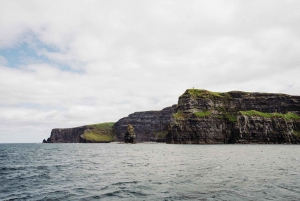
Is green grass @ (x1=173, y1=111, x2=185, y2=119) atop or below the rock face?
atop

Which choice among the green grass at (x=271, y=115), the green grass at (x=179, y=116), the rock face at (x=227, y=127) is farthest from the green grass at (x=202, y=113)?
the green grass at (x=271, y=115)

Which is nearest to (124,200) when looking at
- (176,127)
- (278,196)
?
(278,196)

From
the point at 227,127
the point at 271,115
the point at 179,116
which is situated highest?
the point at 179,116

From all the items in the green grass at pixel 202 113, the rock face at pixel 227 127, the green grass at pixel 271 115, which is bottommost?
the rock face at pixel 227 127

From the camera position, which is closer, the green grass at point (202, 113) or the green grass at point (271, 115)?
the green grass at point (271, 115)

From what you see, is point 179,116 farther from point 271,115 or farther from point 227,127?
point 271,115

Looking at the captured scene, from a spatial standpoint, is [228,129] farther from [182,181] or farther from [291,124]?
[182,181]

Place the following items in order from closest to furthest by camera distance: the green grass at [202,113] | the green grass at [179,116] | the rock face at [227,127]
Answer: the rock face at [227,127] < the green grass at [179,116] < the green grass at [202,113]

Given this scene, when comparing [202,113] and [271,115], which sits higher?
[202,113]

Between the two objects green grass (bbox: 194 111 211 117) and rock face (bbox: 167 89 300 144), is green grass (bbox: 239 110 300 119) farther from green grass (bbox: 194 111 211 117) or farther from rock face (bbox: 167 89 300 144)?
green grass (bbox: 194 111 211 117)

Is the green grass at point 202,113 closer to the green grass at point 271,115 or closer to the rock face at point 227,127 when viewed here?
the rock face at point 227,127

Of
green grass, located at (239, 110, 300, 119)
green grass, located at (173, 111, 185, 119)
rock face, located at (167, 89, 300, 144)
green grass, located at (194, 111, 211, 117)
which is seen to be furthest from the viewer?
green grass, located at (194, 111, 211, 117)

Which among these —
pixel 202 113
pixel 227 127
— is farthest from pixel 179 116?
pixel 227 127

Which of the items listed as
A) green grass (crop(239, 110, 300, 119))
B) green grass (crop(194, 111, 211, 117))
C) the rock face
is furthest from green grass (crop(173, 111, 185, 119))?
green grass (crop(239, 110, 300, 119))
